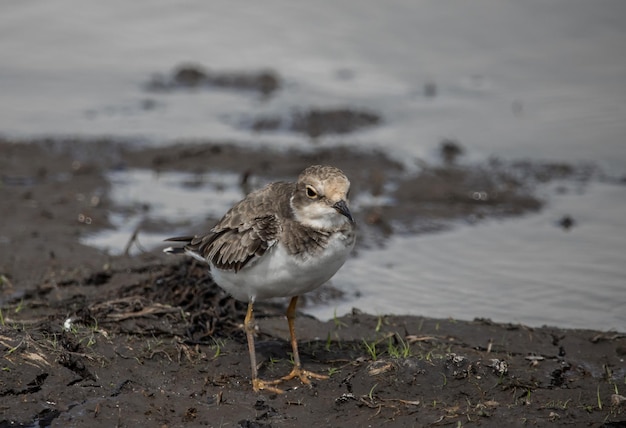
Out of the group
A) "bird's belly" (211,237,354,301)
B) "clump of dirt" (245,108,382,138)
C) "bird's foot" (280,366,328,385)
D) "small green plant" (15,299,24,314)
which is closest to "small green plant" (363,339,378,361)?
"bird's foot" (280,366,328,385)

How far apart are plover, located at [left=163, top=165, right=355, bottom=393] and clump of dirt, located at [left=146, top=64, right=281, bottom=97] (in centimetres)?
927

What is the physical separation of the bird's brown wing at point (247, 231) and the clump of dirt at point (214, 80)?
352 inches

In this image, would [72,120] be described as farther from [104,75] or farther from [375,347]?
[375,347]

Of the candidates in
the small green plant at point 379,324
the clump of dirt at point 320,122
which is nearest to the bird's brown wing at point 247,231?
the small green plant at point 379,324

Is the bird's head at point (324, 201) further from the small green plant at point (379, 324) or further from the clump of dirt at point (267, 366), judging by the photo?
the small green plant at point (379, 324)

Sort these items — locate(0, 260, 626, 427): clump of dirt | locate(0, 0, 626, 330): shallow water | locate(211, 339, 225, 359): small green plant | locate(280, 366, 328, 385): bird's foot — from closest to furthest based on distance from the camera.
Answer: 1. locate(0, 260, 626, 427): clump of dirt
2. locate(280, 366, 328, 385): bird's foot
3. locate(211, 339, 225, 359): small green plant
4. locate(0, 0, 626, 330): shallow water

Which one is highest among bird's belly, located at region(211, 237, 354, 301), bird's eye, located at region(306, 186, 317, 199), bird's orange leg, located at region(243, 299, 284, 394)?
bird's eye, located at region(306, 186, 317, 199)

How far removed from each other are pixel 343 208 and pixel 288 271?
0.59 metres

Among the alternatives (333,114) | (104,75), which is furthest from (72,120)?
(333,114)

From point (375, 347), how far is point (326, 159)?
577cm

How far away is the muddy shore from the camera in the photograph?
638 cm

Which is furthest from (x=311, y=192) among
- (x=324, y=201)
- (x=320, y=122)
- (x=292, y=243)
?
(x=320, y=122)

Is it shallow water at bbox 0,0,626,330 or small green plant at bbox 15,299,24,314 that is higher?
shallow water at bbox 0,0,626,330

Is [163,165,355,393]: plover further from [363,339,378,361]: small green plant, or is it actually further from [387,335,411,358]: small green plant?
[387,335,411,358]: small green plant
